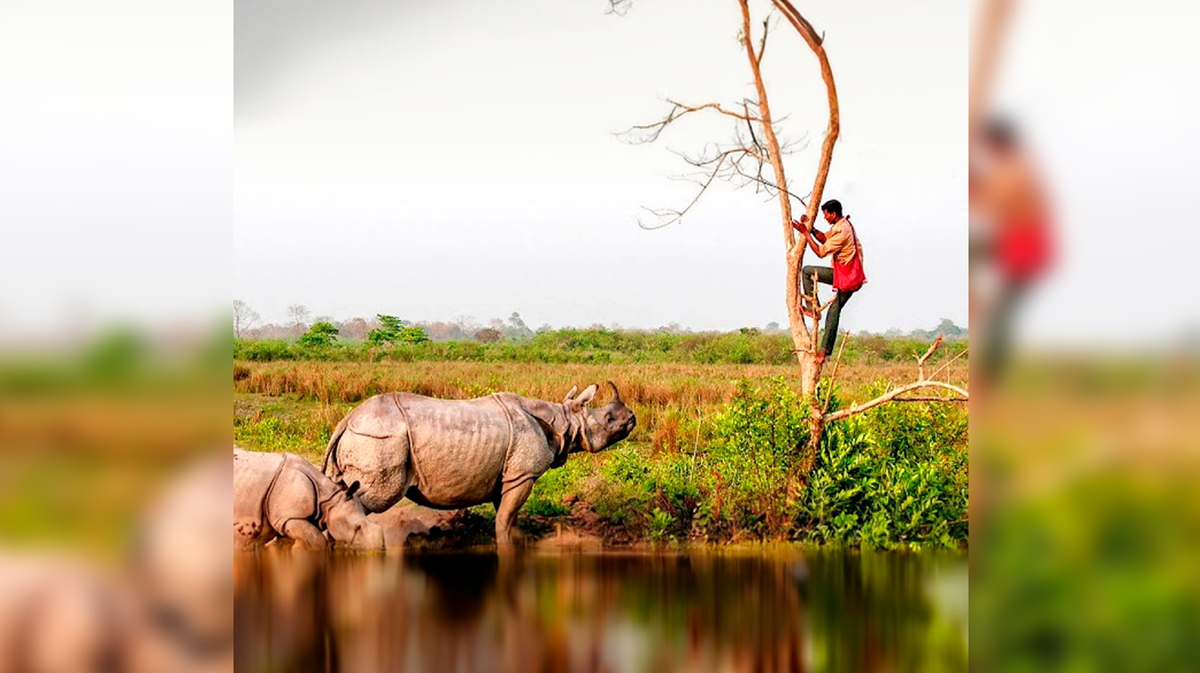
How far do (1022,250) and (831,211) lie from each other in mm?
7592

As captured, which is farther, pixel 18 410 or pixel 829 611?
pixel 829 611

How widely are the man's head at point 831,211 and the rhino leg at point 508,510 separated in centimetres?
361

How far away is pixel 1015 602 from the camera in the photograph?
2.42 metres

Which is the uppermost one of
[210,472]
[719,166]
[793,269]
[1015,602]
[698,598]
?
[719,166]

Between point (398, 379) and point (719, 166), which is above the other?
point (719, 166)

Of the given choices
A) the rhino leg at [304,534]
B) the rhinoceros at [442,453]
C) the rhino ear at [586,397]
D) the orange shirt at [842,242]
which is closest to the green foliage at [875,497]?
the orange shirt at [842,242]

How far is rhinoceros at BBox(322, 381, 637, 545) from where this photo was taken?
9289 mm

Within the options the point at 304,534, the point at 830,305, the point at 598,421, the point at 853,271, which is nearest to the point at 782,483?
the point at 830,305

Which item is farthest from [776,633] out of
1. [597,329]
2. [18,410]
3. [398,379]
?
[597,329]

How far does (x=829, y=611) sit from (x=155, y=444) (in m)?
5.04

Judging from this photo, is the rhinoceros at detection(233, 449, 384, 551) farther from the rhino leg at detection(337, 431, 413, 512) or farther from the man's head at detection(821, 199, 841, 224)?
the man's head at detection(821, 199, 841, 224)

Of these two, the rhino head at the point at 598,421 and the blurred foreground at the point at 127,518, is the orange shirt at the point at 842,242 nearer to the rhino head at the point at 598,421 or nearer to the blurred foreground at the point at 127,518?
the rhino head at the point at 598,421

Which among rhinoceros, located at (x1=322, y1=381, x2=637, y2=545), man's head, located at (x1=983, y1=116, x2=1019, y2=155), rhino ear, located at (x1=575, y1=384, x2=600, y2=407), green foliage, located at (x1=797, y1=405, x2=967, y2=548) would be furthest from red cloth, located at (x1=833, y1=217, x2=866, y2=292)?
man's head, located at (x1=983, y1=116, x2=1019, y2=155)

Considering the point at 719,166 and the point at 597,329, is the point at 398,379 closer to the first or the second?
the point at 719,166
